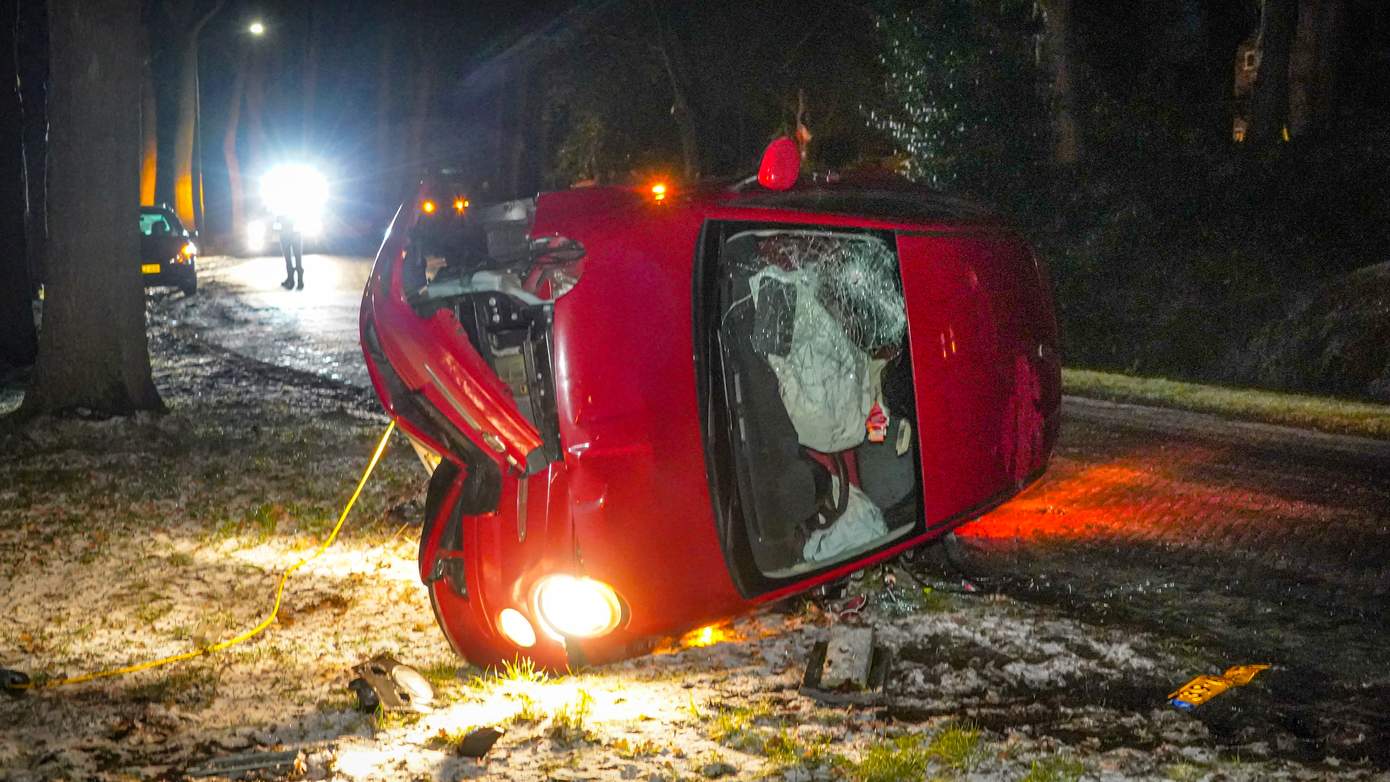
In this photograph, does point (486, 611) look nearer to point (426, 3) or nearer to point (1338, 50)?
point (1338, 50)

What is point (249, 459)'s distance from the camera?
31.9 feet

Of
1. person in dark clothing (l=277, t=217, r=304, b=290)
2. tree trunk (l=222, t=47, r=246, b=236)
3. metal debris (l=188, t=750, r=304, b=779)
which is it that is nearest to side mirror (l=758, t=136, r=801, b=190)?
metal debris (l=188, t=750, r=304, b=779)

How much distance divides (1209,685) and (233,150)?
5307cm

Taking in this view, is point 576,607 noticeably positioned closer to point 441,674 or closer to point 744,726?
point 744,726

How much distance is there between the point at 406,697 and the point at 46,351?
25.4 feet

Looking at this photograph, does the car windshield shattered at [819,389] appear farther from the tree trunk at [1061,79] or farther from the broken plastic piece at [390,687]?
the tree trunk at [1061,79]

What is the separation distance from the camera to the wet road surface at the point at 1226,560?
4840 millimetres

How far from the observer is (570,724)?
4.53 m

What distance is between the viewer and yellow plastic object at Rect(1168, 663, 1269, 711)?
190 inches

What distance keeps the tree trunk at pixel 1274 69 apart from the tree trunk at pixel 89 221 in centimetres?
1633

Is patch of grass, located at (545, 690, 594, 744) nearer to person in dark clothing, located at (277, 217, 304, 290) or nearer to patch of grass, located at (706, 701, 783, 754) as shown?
patch of grass, located at (706, 701, 783, 754)

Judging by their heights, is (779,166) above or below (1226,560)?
above

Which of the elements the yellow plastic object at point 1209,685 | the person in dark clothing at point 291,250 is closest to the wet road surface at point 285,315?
the person in dark clothing at point 291,250

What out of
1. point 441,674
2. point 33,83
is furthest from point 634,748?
point 33,83
